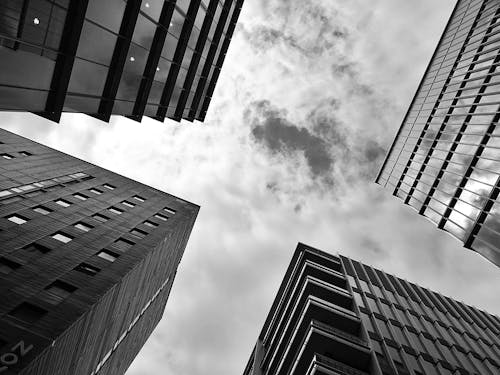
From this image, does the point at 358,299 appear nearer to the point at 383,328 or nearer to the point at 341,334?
the point at 383,328

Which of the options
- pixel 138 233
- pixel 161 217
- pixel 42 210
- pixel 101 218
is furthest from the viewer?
pixel 161 217

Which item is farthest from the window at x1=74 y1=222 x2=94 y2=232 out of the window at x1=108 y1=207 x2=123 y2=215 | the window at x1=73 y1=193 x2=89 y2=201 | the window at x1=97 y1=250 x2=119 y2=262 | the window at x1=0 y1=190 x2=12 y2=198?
the window at x1=0 y1=190 x2=12 y2=198

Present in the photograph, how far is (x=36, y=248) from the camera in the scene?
97.6 ft

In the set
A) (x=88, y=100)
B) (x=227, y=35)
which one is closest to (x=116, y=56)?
(x=88, y=100)

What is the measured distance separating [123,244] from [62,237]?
585 cm

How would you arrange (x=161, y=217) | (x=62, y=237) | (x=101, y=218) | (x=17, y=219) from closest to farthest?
(x=17, y=219) < (x=62, y=237) < (x=101, y=218) < (x=161, y=217)

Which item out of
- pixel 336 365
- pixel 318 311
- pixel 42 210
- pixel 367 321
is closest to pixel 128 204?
pixel 42 210

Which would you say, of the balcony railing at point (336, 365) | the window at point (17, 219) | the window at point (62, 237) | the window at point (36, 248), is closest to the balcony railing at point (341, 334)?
the balcony railing at point (336, 365)

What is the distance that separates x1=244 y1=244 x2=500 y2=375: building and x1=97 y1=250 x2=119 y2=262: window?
18751 millimetres

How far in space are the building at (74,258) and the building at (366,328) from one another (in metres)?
17.2

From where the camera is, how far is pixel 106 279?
30.3 meters

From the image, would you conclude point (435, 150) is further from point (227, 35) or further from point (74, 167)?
point (74, 167)

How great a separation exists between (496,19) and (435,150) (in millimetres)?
11313

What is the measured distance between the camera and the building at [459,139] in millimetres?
24781
